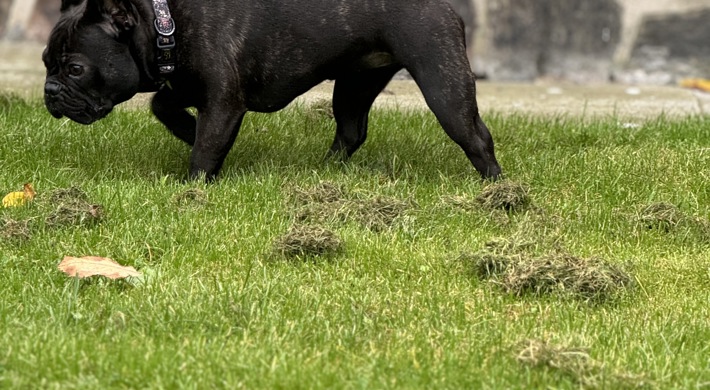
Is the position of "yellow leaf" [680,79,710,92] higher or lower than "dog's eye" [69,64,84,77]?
lower

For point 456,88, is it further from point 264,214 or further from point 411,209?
point 264,214

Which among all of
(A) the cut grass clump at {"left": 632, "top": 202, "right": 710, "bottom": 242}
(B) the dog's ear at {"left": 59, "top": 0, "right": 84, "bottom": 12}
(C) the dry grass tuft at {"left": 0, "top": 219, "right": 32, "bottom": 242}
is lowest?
(C) the dry grass tuft at {"left": 0, "top": 219, "right": 32, "bottom": 242}

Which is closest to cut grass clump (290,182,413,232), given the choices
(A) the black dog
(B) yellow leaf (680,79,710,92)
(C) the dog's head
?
(A) the black dog

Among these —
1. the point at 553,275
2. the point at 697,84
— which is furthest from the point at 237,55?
the point at 697,84

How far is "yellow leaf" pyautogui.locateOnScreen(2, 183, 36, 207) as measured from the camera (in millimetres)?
5766

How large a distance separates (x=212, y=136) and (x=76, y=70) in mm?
772

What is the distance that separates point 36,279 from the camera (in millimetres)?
4816

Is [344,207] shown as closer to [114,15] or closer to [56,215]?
[56,215]

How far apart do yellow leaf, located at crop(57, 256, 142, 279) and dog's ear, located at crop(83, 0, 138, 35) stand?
5.02ft

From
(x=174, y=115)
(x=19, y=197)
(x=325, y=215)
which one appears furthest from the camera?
(x=174, y=115)

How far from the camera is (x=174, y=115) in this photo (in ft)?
22.0

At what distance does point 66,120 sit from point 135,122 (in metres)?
0.42

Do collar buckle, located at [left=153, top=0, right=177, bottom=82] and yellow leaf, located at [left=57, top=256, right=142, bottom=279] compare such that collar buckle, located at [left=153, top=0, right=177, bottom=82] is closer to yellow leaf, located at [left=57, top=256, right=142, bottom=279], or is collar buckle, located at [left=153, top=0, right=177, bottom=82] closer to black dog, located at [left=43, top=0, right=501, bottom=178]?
black dog, located at [left=43, top=0, right=501, bottom=178]

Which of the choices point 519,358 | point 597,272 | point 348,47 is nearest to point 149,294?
point 519,358
